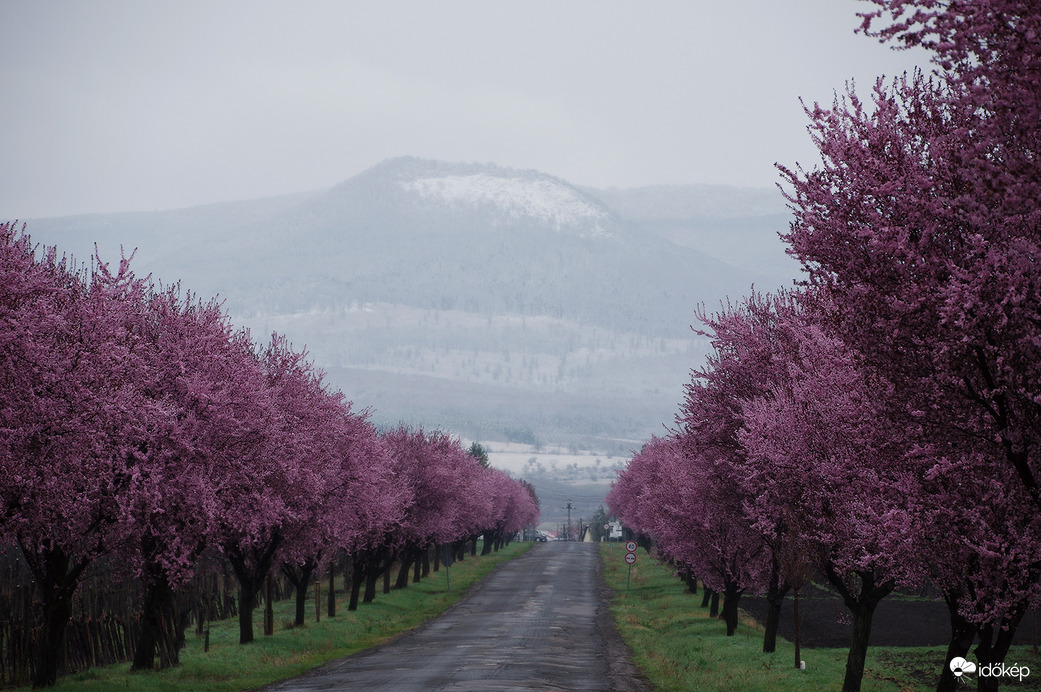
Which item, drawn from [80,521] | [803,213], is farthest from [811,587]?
[803,213]

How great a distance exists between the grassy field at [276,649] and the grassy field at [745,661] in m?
12.7

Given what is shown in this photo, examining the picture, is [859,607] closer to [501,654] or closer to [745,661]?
[745,661]

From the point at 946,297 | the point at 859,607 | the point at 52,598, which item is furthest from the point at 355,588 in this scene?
the point at 946,297

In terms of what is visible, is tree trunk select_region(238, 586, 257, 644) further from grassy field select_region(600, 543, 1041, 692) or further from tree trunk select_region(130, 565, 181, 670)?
grassy field select_region(600, 543, 1041, 692)

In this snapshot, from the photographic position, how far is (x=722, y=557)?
44.7m

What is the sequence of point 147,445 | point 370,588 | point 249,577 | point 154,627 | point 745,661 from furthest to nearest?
point 370,588
point 249,577
point 745,661
point 154,627
point 147,445

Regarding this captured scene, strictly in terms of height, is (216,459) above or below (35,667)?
above

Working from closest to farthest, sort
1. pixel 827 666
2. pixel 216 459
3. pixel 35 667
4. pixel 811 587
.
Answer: pixel 216 459, pixel 35 667, pixel 827 666, pixel 811 587

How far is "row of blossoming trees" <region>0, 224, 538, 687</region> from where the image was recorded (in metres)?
21.2

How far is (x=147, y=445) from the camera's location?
2733 cm

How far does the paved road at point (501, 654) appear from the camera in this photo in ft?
104

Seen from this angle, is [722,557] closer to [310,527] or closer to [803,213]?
[310,527]

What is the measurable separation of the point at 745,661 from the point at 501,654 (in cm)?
964

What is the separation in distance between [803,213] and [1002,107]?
3522 mm
